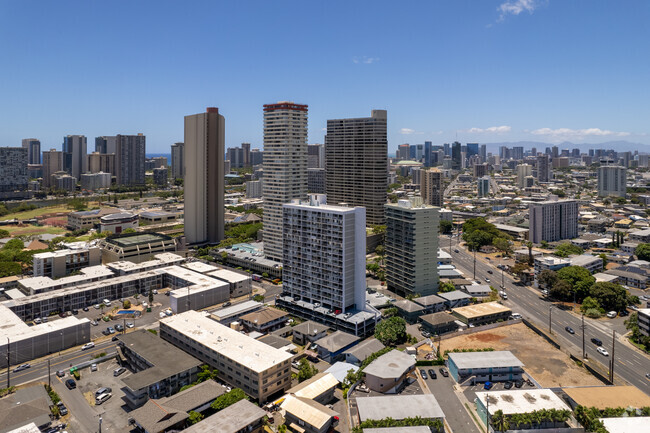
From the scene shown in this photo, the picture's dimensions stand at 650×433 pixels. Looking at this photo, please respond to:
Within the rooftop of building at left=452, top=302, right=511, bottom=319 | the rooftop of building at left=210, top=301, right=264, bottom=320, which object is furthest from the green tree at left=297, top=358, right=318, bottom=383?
the rooftop of building at left=452, top=302, right=511, bottom=319

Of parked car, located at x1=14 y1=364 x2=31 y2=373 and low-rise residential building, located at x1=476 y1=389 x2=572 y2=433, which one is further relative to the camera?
parked car, located at x1=14 y1=364 x2=31 y2=373

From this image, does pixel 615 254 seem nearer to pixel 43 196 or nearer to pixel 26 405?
pixel 26 405

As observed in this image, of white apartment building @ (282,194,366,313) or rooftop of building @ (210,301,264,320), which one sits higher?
white apartment building @ (282,194,366,313)

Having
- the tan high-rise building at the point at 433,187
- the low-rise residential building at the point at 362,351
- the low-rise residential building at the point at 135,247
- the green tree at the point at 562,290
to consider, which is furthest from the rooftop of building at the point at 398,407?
the tan high-rise building at the point at 433,187

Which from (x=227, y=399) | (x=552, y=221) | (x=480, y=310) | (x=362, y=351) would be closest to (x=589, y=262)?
(x=552, y=221)

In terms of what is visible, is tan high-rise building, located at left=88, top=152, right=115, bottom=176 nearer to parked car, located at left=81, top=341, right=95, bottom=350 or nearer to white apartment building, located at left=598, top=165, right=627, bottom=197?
parked car, located at left=81, top=341, right=95, bottom=350

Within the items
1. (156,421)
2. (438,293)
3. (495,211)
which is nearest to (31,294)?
(156,421)

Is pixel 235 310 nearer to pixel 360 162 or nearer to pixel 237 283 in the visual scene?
pixel 237 283
